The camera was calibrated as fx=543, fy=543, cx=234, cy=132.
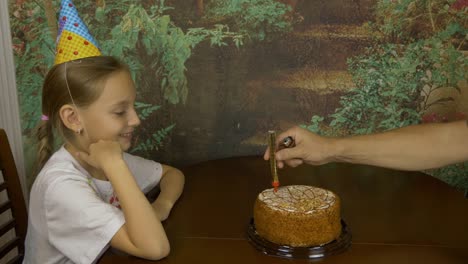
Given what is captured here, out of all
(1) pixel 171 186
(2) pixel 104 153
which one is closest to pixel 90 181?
(2) pixel 104 153

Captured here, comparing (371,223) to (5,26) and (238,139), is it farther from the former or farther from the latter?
(5,26)

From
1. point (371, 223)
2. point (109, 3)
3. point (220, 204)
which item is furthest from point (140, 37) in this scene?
point (371, 223)

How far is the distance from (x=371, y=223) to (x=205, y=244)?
428mm

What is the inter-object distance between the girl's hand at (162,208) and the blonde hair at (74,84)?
0.99 feet

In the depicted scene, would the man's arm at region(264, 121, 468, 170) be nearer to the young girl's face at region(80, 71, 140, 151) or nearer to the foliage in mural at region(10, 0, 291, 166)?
the young girl's face at region(80, 71, 140, 151)

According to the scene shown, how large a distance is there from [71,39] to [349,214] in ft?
2.91

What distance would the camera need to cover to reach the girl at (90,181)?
1.22 meters

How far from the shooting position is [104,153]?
4.29 ft

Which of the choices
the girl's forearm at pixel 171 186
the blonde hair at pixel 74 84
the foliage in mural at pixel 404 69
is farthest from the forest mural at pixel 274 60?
the blonde hair at pixel 74 84

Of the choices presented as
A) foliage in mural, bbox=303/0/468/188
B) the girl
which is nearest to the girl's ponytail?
the girl

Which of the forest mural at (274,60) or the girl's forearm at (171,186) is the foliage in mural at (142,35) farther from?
the girl's forearm at (171,186)

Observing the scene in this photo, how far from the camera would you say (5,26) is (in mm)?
2041

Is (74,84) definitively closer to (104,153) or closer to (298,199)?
(104,153)

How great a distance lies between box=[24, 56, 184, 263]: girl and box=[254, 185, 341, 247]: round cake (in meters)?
0.23
